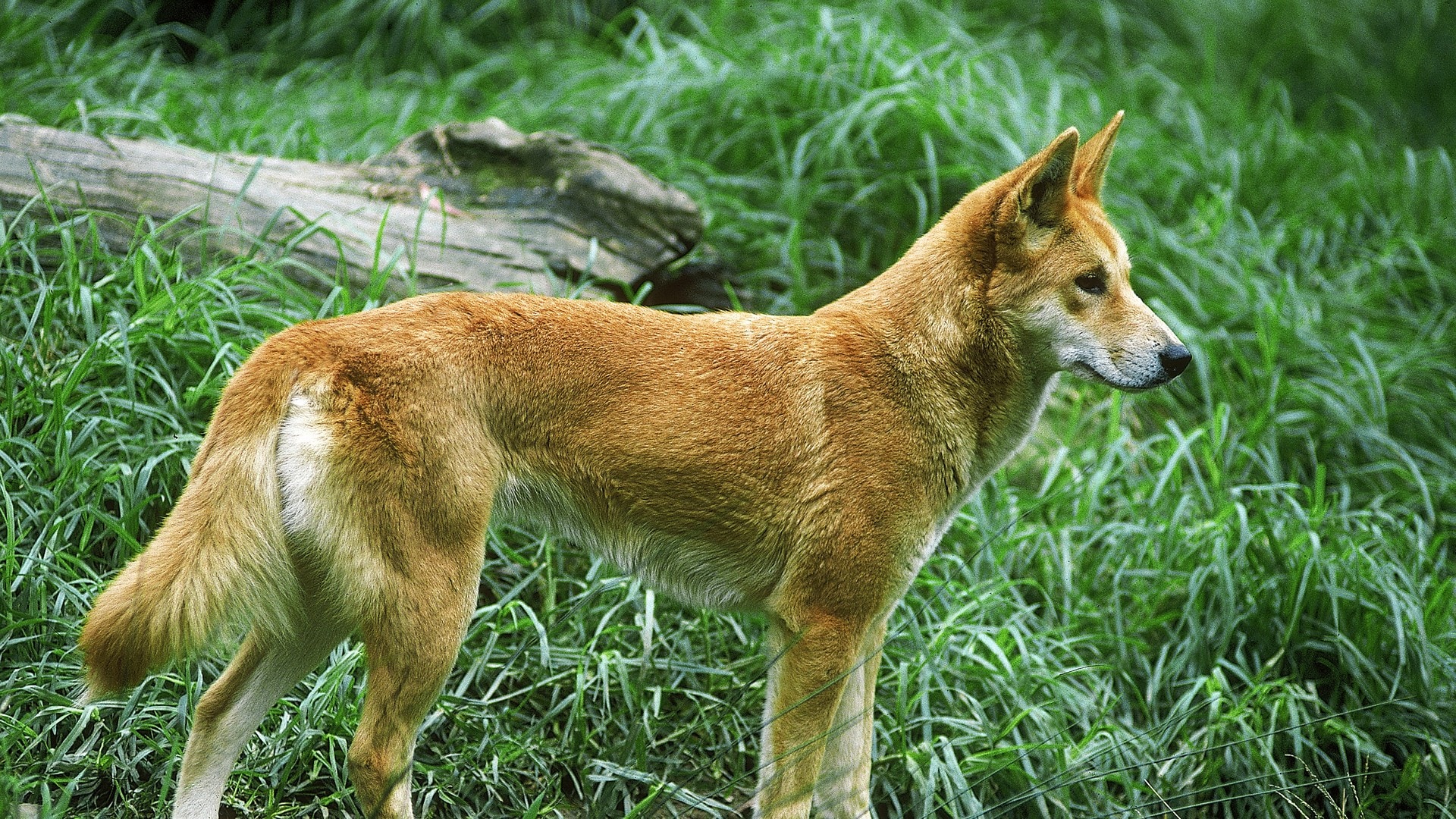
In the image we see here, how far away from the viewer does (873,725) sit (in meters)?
4.04

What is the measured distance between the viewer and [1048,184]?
3.37 meters

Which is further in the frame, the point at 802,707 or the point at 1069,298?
the point at 1069,298

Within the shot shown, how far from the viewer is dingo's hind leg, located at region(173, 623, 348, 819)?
2893 millimetres

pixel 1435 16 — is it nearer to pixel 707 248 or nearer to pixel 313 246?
pixel 707 248

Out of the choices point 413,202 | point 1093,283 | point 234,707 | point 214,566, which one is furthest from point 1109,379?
point 413,202

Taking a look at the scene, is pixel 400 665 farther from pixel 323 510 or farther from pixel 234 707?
pixel 234 707

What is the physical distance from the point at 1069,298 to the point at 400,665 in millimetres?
2219

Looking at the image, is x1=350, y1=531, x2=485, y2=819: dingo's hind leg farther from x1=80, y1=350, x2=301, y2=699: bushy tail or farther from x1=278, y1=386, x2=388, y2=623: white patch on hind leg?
x1=80, y1=350, x2=301, y2=699: bushy tail

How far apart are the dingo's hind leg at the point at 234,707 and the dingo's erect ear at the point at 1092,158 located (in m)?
2.68

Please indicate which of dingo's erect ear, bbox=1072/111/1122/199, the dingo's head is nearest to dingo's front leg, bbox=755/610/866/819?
the dingo's head

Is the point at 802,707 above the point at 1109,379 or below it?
below

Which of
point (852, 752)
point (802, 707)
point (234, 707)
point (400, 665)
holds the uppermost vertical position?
point (400, 665)

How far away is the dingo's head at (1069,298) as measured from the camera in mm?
3396

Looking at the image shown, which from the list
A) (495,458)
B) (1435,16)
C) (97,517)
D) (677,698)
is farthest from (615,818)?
(1435,16)
